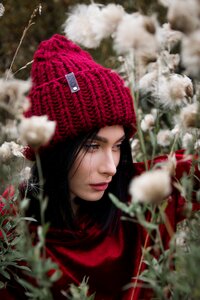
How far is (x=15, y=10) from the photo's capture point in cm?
572

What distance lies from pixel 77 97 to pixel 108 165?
265 millimetres

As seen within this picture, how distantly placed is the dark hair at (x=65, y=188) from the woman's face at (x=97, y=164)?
4 centimetres

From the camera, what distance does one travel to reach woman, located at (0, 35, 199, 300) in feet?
5.19

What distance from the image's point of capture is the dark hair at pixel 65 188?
5.43 ft

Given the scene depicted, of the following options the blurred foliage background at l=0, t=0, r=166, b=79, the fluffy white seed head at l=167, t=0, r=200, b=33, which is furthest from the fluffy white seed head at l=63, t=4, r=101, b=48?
the blurred foliage background at l=0, t=0, r=166, b=79

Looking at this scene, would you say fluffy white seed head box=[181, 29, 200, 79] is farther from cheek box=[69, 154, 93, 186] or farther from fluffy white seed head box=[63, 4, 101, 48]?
cheek box=[69, 154, 93, 186]

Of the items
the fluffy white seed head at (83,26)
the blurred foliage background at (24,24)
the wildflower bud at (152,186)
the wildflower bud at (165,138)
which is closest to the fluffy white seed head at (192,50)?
the wildflower bud at (152,186)

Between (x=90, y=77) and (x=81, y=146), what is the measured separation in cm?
23

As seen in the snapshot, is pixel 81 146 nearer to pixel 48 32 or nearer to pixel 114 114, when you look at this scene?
pixel 114 114

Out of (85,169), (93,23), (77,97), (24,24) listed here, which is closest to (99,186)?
(85,169)

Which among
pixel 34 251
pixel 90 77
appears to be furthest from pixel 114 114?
pixel 34 251

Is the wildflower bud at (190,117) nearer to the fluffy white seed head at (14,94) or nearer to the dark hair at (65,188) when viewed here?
the fluffy white seed head at (14,94)

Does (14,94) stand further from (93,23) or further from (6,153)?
(6,153)

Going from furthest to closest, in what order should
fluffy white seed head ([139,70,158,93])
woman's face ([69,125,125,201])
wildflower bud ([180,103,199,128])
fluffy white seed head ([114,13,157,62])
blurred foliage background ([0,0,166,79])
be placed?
1. blurred foliage background ([0,0,166,79])
2. woman's face ([69,125,125,201])
3. fluffy white seed head ([139,70,158,93])
4. wildflower bud ([180,103,199,128])
5. fluffy white seed head ([114,13,157,62])
